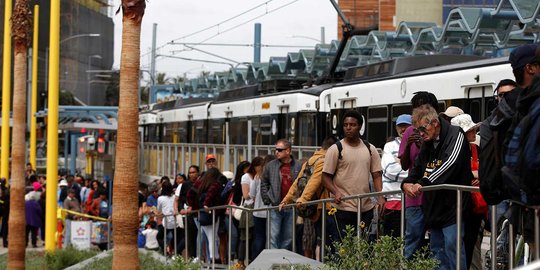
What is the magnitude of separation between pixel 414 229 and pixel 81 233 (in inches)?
884

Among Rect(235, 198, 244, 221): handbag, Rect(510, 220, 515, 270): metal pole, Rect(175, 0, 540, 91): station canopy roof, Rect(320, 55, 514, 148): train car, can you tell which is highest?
Rect(175, 0, 540, 91): station canopy roof

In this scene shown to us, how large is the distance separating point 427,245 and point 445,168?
0.70 meters

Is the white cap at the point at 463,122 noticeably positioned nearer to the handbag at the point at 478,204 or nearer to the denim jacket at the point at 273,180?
the handbag at the point at 478,204

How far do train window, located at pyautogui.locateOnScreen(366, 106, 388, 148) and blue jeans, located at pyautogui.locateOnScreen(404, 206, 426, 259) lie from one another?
11128mm

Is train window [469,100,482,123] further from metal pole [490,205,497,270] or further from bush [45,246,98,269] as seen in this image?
bush [45,246,98,269]

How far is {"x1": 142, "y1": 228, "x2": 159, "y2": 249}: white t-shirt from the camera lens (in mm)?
25809

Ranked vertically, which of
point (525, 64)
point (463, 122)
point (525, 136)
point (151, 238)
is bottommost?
point (151, 238)

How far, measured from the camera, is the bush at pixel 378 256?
963 centimetres

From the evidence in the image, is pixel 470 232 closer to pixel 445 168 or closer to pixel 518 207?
pixel 445 168

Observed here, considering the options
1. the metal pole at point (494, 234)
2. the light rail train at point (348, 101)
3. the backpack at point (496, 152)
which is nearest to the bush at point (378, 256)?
the metal pole at point (494, 234)

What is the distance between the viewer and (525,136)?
6.92 m

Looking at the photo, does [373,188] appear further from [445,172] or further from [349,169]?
[445,172]

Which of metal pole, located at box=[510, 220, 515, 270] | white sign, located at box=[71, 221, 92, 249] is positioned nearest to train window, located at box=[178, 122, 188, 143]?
white sign, located at box=[71, 221, 92, 249]

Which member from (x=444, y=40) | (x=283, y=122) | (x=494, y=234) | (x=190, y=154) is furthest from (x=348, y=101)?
(x=494, y=234)
